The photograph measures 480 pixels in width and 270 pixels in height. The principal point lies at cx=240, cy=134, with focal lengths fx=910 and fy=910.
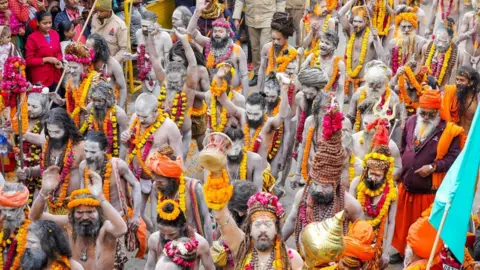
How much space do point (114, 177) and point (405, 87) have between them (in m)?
4.02

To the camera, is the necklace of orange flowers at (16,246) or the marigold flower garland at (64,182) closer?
the necklace of orange flowers at (16,246)

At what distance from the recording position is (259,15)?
14789 millimetres

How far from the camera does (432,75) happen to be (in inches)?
468

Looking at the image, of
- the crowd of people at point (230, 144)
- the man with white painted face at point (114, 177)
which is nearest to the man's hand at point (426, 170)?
the crowd of people at point (230, 144)

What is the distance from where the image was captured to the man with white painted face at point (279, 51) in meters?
11.8

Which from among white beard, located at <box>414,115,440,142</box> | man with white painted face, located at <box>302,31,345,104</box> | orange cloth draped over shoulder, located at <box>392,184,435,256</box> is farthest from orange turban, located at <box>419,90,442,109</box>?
man with white painted face, located at <box>302,31,345,104</box>

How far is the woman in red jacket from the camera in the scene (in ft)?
39.8

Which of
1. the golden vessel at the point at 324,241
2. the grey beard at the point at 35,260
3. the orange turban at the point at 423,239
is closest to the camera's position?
the golden vessel at the point at 324,241

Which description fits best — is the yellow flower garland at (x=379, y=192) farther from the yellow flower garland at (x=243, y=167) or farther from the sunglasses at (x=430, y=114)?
the yellow flower garland at (x=243, y=167)

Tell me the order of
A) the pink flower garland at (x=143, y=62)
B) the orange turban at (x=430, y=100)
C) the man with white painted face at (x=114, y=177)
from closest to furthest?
the man with white painted face at (x=114, y=177) < the orange turban at (x=430, y=100) < the pink flower garland at (x=143, y=62)

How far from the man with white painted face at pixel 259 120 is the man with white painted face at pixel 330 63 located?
1753 millimetres

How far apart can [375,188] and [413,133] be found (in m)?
1.30

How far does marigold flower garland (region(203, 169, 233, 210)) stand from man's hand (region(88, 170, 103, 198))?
5.01ft

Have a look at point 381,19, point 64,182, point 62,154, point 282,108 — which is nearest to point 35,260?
point 64,182
